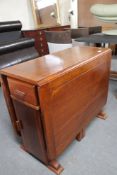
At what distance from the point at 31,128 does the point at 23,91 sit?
11.2 inches

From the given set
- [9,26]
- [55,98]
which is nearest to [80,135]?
[55,98]

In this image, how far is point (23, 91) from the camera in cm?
98

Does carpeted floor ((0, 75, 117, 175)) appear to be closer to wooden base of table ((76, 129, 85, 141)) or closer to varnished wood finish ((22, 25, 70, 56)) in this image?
wooden base of table ((76, 129, 85, 141))

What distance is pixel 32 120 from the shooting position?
1.03 meters

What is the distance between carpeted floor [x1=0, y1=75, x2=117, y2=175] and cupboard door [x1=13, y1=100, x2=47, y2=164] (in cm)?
15

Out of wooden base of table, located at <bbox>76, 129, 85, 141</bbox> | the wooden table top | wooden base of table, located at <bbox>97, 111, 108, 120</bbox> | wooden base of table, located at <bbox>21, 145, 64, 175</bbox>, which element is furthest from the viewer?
wooden base of table, located at <bbox>97, 111, 108, 120</bbox>

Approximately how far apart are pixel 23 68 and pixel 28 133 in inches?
18.6

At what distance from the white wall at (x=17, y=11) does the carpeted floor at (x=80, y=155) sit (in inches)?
108

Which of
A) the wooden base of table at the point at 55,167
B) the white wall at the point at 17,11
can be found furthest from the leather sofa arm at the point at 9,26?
the wooden base of table at the point at 55,167

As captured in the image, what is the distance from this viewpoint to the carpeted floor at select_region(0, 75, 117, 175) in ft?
3.97

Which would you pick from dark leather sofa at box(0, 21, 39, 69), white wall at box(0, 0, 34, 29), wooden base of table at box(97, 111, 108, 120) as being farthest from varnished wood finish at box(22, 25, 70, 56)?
wooden base of table at box(97, 111, 108, 120)

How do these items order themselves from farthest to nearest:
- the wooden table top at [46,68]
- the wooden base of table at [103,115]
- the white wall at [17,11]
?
the white wall at [17,11], the wooden base of table at [103,115], the wooden table top at [46,68]

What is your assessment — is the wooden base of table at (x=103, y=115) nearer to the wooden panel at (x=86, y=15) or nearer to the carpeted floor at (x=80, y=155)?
the carpeted floor at (x=80, y=155)

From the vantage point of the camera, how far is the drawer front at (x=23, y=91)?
924 millimetres
